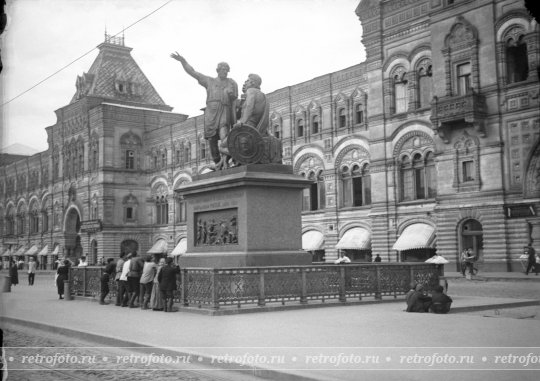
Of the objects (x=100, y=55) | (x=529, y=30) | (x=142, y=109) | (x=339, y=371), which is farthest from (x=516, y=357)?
(x=100, y=55)

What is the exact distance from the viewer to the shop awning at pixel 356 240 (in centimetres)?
4175

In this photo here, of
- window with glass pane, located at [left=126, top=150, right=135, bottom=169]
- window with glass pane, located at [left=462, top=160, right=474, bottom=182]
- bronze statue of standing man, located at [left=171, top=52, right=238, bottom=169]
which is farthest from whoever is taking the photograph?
window with glass pane, located at [left=126, top=150, right=135, bottom=169]

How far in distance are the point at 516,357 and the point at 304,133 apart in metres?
40.4

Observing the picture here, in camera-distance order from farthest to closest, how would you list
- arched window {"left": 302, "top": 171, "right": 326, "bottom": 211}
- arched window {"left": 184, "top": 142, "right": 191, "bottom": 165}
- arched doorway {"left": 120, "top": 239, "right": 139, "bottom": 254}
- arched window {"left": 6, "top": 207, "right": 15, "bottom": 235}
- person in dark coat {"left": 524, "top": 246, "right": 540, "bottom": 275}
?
1. arched window {"left": 6, "top": 207, "right": 15, "bottom": 235}
2. arched doorway {"left": 120, "top": 239, "right": 139, "bottom": 254}
3. arched window {"left": 184, "top": 142, "right": 191, "bottom": 165}
4. arched window {"left": 302, "top": 171, "right": 326, "bottom": 211}
5. person in dark coat {"left": 524, "top": 246, "right": 540, "bottom": 275}

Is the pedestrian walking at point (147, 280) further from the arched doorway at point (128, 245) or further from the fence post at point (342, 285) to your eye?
the arched doorway at point (128, 245)

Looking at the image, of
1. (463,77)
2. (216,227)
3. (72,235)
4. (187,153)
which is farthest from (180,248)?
(216,227)

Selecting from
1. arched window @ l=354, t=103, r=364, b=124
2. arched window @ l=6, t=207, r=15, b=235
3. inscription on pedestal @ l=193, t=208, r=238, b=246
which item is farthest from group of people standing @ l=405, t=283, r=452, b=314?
arched window @ l=6, t=207, r=15, b=235

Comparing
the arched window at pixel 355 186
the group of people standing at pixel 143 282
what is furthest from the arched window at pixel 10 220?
the group of people standing at pixel 143 282

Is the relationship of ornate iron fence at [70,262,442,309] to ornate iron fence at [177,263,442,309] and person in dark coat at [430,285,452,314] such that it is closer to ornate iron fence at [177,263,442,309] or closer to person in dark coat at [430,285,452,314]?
ornate iron fence at [177,263,442,309]

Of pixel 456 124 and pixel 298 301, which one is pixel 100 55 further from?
pixel 298 301

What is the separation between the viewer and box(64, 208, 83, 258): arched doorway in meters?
70.1

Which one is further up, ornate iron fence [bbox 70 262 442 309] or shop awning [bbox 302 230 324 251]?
shop awning [bbox 302 230 324 251]

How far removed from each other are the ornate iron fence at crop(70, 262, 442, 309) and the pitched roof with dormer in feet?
173

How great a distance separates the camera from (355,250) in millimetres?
42781
